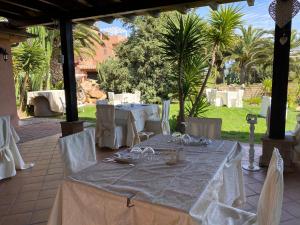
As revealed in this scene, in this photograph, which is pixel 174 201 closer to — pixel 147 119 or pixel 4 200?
pixel 4 200

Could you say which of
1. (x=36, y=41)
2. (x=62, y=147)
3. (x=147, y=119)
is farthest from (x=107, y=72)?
(x=62, y=147)

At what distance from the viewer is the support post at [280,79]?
10.4ft

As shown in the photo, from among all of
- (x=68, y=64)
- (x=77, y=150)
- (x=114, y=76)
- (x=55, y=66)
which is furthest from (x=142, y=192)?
(x=55, y=66)

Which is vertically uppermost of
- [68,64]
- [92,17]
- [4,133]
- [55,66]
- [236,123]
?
[92,17]

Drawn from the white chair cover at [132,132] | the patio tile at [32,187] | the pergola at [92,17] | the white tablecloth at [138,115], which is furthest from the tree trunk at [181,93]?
the patio tile at [32,187]

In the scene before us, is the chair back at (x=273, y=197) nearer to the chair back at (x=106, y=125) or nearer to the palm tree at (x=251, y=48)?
the chair back at (x=106, y=125)

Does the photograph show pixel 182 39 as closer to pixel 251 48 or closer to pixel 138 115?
pixel 138 115

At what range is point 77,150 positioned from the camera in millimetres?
2109

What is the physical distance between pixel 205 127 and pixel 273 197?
1474 millimetres

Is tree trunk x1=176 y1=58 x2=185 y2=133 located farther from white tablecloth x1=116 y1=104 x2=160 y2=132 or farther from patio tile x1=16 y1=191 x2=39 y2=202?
patio tile x1=16 y1=191 x2=39 y2=202

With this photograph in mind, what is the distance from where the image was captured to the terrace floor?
7.82 feet

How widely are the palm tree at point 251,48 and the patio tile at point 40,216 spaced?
47.1 ft

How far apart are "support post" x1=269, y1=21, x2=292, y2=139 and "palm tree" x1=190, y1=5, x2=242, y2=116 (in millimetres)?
1420

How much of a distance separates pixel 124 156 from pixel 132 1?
2.68 meters
